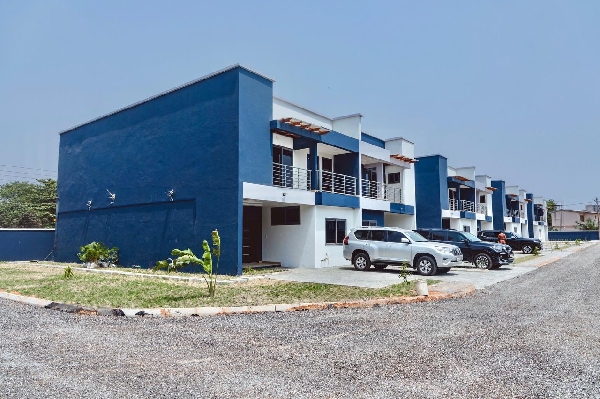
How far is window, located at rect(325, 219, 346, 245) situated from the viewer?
21.2 m

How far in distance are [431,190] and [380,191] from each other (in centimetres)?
806

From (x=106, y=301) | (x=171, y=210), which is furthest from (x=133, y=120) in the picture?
→ (x=106, y=301)

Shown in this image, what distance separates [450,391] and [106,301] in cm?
836

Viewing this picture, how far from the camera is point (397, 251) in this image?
18.0 meters

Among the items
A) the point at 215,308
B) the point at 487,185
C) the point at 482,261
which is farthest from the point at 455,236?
the point at 487,185

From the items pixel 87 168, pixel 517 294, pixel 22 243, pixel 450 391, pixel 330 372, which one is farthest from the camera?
pixel 22 243

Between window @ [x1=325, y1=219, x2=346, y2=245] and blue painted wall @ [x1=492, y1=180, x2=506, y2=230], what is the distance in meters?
33.6

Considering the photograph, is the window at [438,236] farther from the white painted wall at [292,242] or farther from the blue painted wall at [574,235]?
the blue painted wall at [574,235]

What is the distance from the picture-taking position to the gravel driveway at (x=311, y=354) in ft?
15.8

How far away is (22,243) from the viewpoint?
1081 inches

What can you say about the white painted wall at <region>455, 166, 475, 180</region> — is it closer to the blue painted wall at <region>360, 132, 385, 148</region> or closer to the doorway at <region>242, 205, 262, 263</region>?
the blue painted wall at <region>360, 132, 385, 148</region>

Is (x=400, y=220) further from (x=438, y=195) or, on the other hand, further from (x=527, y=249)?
(x=527, y=249)

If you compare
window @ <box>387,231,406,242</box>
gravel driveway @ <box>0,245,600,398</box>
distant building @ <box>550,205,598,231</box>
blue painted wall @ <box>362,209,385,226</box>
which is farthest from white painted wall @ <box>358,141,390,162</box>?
distant building @ <box>550,205,598,231</box>

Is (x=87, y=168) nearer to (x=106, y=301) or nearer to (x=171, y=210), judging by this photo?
(x=171, y=210)
